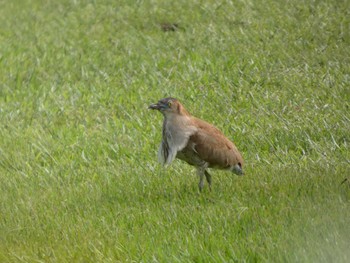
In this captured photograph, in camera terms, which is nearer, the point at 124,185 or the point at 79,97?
the point at 124,185

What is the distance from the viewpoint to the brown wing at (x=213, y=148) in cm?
830

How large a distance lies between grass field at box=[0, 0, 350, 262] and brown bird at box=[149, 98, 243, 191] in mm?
274

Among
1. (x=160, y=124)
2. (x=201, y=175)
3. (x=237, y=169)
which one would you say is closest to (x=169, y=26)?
(x=160, y=124)

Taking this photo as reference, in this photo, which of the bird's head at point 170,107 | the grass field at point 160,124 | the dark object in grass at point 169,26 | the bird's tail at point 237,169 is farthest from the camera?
the dark object in grass at point 169,26

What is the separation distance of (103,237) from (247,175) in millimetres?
1767

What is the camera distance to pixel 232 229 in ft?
24.2

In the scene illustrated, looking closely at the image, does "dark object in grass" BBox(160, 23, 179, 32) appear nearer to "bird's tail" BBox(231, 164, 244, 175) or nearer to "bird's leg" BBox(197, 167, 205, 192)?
"bird's tail" BBox(231, 164, 244, 175)

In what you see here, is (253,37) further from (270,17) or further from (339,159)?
(339,159)

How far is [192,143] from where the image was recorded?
8.30 m

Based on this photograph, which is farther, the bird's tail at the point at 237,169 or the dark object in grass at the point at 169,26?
the dark object in grass at the point at 169,26

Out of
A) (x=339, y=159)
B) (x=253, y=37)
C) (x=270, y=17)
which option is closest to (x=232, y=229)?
(x=339, y=159)

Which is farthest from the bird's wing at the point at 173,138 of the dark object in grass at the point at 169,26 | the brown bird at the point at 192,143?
the dark object in grass at the point at 169,26

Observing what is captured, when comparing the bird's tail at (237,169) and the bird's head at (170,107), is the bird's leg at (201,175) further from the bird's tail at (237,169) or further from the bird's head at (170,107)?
the bird's head at (170,107)

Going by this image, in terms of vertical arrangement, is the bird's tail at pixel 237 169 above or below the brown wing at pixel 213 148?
below
